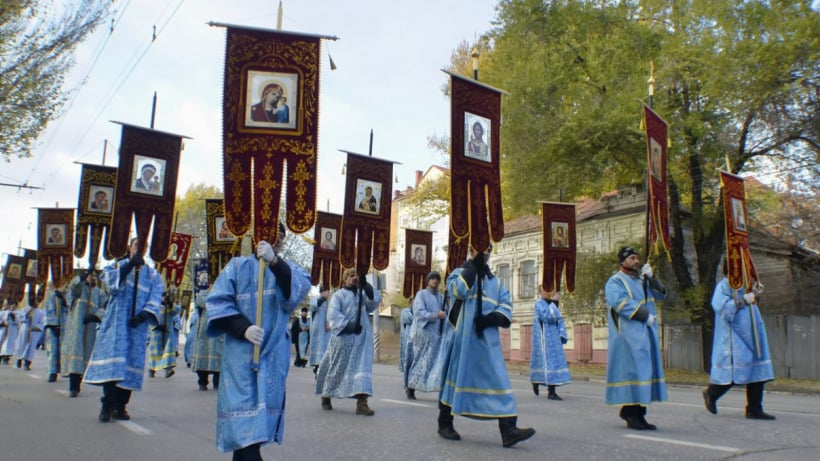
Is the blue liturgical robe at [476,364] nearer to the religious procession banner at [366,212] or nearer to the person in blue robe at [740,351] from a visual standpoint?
the person in blue robe at [740,351]

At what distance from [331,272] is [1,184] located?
8.07m

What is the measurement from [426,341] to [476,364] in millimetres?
5389

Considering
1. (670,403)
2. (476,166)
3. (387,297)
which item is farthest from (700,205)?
(387,297)

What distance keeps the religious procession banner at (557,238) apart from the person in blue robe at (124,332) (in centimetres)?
928

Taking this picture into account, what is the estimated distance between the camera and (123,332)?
873 cm

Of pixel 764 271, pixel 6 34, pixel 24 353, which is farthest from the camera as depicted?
pixel 764 271

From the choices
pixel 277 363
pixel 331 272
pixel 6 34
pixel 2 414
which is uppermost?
Answer: pixel 6 34

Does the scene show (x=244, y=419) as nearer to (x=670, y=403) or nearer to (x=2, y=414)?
(x=2, y=414)

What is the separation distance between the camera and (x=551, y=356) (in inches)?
515

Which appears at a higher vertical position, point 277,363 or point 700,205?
point 700,205

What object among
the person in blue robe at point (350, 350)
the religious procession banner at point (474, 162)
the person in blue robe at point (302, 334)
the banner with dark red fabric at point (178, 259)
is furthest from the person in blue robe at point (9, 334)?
the religious procession banner at point (474, 162)

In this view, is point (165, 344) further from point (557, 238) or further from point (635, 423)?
point (635, 423)

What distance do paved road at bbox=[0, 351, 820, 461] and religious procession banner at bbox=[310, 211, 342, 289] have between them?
26.2 feet

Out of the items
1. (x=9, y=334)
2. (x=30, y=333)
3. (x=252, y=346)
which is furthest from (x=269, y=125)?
(x=9, y=334)
